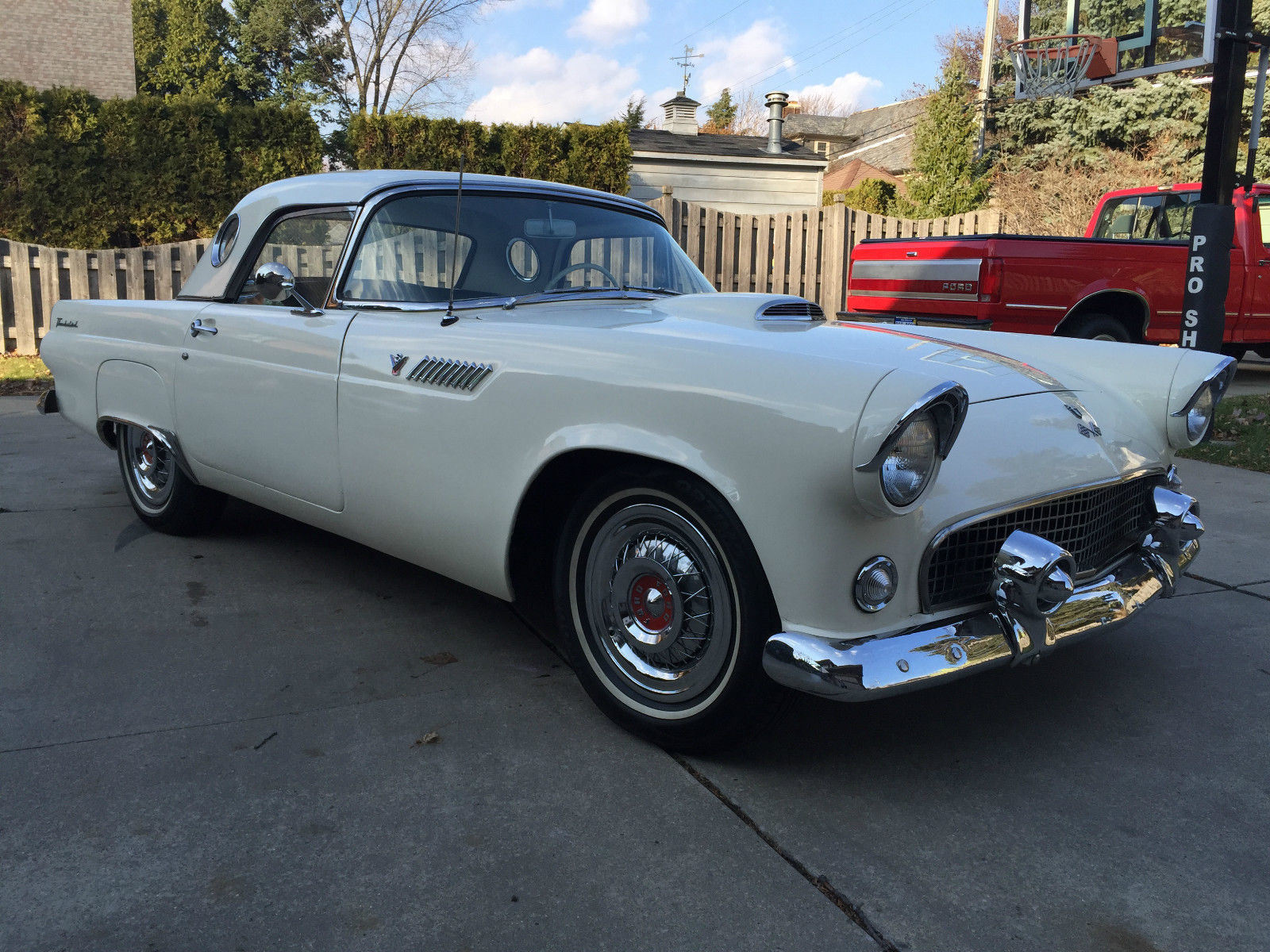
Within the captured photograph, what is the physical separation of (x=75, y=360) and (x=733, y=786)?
3.82 m

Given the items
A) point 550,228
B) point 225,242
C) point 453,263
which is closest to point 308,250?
point 225,242

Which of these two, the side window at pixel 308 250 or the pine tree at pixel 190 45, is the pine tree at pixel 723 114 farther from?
the side window at pixel 308 250

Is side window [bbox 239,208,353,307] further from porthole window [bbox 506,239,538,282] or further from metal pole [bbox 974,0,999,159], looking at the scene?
metal pole [bbox 974,0,999,159]

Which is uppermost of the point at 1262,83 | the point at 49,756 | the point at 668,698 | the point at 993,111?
the point at 993,111

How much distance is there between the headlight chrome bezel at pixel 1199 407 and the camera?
3.03 metres

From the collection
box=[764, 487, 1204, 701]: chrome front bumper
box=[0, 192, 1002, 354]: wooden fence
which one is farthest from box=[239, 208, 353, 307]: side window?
box=[0, 192, 1002, 354]: wooden fence

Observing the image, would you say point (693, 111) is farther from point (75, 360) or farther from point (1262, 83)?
point (75, 360)

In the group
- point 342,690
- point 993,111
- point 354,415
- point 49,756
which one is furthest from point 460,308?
point 993,111

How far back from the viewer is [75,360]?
185 inches

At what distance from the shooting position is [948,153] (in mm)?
19953

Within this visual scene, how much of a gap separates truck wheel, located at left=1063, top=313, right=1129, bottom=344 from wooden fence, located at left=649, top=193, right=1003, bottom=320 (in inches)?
165

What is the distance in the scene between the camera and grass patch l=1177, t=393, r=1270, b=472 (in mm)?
6227

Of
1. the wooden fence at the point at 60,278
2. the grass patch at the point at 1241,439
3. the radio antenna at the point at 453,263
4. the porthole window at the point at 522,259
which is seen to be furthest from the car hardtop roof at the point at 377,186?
the wooden fence at the point at 60,278

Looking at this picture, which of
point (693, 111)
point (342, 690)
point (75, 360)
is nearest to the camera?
point (342, 690)
